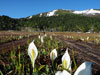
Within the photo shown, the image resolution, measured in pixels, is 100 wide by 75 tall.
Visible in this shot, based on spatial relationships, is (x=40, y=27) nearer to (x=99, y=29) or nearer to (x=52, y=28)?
(x=52, y=28)

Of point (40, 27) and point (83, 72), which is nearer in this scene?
point (83, 72)

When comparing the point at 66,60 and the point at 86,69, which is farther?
the point at 66,60

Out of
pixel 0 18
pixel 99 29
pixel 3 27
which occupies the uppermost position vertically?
pixel 0 18

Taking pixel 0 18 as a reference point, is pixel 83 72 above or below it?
below

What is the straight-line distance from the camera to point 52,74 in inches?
60.6

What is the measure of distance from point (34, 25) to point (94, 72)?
112 metres

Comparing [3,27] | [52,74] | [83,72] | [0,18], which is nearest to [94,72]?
[52,74]

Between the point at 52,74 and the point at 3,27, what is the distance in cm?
9158

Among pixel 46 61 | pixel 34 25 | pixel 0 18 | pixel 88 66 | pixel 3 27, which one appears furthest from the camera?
pixel 34 25

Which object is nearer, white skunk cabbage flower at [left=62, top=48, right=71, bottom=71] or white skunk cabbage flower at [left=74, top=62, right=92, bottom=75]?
white skunk cabbage flower at [left=74, top=62, right=92, bottom=75]

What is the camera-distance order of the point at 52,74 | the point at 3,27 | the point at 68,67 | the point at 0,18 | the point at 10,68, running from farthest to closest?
the point at 0,18
the point at 3,27
the point at 10,68
the point at 52,74
the point at 68,67

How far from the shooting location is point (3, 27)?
87.6m

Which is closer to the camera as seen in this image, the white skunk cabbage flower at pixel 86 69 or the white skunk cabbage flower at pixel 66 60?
the white skunk cabbage flower at pixel 86 69

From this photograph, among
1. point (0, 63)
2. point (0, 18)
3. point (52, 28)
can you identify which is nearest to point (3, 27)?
point (0, 18)
